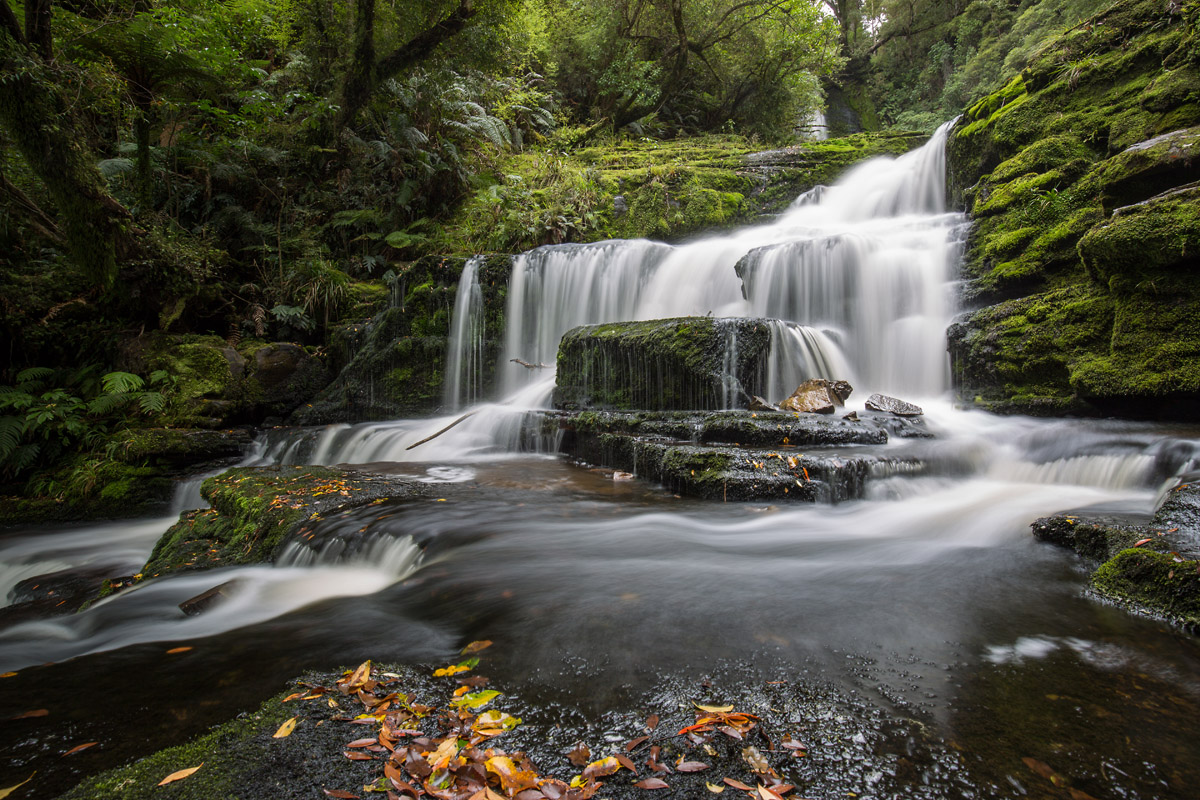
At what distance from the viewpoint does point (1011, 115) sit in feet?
29.8

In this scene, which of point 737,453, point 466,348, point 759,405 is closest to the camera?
point 737,453

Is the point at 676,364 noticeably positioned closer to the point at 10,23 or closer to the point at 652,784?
the point at 652,784

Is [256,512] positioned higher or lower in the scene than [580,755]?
A: higher

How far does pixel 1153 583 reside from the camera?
97.0 inches

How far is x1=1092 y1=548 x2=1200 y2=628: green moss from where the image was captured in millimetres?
2309

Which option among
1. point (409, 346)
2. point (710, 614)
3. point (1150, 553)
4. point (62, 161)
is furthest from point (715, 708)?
point (62, 161)

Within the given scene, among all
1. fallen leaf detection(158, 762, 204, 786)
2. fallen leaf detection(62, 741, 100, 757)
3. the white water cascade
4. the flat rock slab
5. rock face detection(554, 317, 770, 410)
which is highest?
the white water cascade

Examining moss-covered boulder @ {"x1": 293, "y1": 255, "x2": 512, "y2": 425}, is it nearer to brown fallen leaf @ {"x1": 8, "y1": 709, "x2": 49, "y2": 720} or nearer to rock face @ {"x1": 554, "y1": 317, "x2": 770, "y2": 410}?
rock face @ {"x1": 554, "y1": 317, "x2": 770, "y2": 410}

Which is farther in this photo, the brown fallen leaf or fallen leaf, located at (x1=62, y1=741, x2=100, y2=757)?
the brown fallen leaf

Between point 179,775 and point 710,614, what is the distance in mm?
1931

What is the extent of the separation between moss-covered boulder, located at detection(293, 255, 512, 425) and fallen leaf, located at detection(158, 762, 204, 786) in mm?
9071

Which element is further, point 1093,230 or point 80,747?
point 1093,230

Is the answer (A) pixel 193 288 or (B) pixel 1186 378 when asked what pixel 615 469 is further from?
(A) pixel 193 288

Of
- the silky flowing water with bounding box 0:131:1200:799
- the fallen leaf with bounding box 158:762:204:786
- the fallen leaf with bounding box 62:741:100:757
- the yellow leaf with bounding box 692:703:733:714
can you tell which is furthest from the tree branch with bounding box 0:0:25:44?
the yellow leaf with bounding box 692:703:733:714
